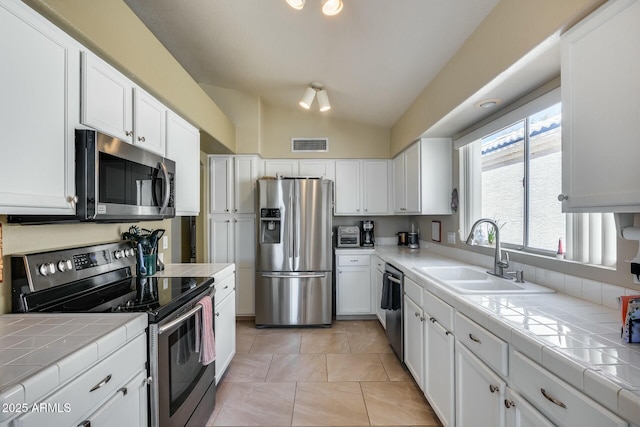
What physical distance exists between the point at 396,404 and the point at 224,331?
141cm

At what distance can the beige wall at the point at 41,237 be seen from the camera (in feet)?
4.09

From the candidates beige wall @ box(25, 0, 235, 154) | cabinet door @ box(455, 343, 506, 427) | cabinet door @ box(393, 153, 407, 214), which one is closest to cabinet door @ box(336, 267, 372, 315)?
cabinet door @ box(393, 153, 407, 214)

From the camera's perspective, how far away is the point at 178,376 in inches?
59.3

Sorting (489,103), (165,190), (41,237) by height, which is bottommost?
(41,237)

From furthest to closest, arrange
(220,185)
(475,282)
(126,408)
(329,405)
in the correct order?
(220,185) → (329,405) → (475,282) → (126,408)

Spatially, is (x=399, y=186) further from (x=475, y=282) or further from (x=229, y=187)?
(x=229, y=187)

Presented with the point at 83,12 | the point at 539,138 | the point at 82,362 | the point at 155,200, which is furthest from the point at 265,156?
the point at 82,362

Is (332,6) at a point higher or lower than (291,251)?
higher

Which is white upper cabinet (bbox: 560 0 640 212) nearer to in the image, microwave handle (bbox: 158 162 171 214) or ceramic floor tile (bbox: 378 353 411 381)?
ceramic floor tile (bbox: 378 353 411 381)

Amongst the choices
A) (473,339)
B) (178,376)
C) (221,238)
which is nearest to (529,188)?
(473,339)

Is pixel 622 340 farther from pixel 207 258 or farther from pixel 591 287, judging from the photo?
pixel 207 258

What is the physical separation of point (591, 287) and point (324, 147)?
10.3ft

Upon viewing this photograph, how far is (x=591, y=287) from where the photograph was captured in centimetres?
141

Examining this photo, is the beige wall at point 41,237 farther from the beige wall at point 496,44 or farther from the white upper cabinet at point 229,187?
the beige wall at point 496,44
